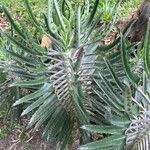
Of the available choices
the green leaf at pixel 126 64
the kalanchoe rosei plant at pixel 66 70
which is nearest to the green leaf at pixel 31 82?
the kalanchoe rosei plant at pixel 66 70

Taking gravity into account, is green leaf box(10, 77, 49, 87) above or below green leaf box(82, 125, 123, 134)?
above

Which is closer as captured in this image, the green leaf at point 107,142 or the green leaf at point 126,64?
the green leaf at point 126,64

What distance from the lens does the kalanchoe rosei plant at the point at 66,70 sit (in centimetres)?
230

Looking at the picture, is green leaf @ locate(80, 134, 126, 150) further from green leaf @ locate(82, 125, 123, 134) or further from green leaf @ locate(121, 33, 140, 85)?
green leaf @ locate(121, 33, 140, 85)

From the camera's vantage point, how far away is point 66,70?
2371 millimetres

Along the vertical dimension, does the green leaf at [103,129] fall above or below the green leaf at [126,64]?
below

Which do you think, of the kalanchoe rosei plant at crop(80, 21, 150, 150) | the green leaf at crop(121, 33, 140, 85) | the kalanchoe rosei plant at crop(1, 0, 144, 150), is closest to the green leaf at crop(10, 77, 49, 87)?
the kalanchoe rosei plant at crop(1, 0, 144, 150)

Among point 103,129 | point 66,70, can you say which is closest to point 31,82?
point 66,70

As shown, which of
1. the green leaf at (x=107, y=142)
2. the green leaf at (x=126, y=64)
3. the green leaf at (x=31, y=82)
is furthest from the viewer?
A: the green leaf at (x=31, y=82)

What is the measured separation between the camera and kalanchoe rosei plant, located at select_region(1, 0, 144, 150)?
2.30m

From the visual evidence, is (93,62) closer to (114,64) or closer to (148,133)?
(114,64)

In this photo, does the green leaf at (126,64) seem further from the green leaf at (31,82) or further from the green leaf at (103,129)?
the green leaf at (31,82)

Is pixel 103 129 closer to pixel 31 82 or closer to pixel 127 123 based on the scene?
pixel 127 123

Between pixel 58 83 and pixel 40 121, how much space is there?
0.21 m
